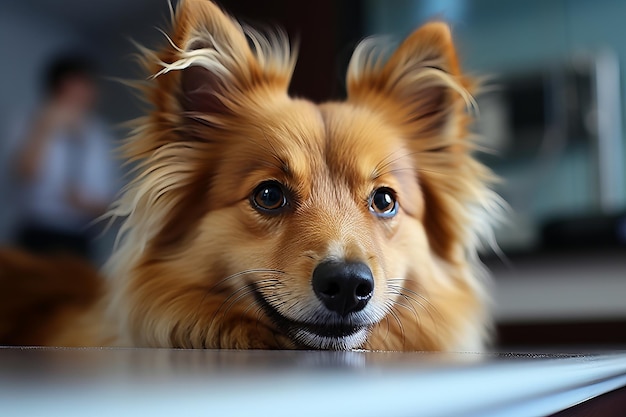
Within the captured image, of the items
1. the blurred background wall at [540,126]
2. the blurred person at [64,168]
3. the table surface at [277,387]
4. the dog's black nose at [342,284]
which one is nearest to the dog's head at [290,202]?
the dog's black nose at [342,284]

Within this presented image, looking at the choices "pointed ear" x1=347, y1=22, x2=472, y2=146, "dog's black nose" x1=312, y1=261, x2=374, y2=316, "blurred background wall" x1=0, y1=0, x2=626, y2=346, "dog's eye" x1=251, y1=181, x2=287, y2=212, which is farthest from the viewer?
"blurred background wall" x1=0, y1=0, x2=626, y2=346

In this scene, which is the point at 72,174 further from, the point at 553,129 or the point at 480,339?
the point at 553,129

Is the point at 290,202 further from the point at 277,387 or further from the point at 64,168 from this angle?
the point at 64,168

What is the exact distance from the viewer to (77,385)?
0.85 ft

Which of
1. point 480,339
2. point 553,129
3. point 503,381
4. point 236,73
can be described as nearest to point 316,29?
point 236,73

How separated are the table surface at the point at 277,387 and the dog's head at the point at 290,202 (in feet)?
0.87

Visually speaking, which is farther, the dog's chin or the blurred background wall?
the blurred background wall

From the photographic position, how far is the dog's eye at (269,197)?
0.72 meters

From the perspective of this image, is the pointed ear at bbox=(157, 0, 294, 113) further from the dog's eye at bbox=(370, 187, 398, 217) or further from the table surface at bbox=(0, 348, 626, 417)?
the table surface at bbox=(0, 348, 626, 417)

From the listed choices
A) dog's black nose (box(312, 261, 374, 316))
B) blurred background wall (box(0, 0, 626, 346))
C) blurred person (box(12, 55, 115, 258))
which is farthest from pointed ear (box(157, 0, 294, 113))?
blurred background wall (box(0, 0, 626, 346))

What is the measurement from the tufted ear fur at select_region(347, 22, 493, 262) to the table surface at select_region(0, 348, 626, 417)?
0.48 metres

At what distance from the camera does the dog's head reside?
26.0 inches

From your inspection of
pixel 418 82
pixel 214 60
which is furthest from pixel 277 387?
pixel 418 82

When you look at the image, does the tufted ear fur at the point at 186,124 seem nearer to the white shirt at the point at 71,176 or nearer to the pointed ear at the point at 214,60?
the pointed ear at the point at 214,60
